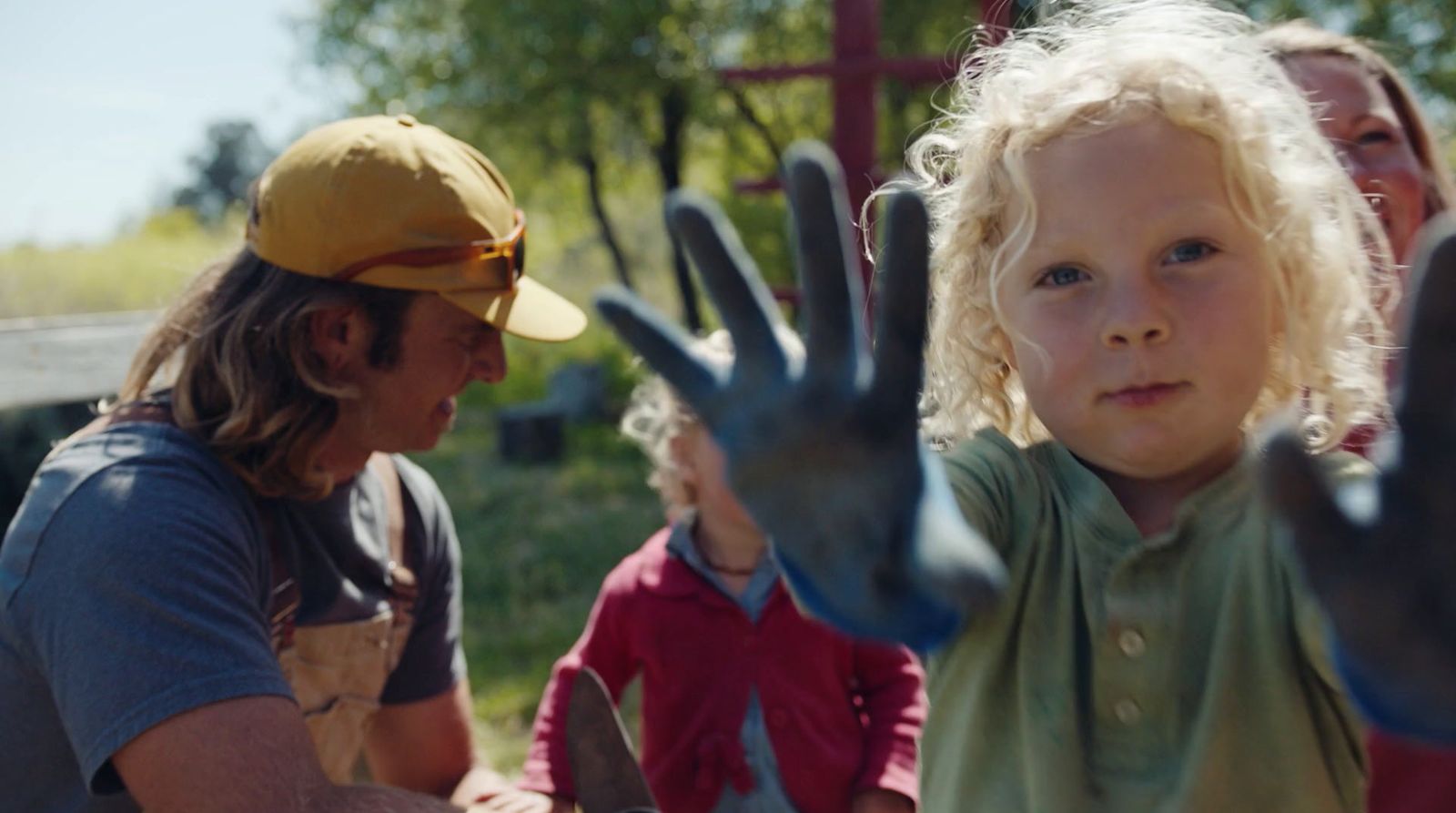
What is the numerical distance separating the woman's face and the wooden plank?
221cm

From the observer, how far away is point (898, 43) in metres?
10.0

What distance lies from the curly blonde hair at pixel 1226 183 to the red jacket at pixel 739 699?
0.90 m

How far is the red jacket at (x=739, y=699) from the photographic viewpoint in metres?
2.25

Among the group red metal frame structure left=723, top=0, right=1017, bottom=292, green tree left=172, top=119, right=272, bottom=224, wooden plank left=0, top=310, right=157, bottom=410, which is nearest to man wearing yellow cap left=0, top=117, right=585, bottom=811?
wooden plank left=0, top=310, right=157, bottom=410

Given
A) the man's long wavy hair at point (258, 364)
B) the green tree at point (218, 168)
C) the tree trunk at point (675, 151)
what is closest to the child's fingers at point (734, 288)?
the man's long wavy hair at point (258, 364)

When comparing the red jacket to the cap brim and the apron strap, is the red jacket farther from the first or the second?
the cap brim

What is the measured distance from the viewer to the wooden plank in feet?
8.79

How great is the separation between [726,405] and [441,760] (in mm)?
1617

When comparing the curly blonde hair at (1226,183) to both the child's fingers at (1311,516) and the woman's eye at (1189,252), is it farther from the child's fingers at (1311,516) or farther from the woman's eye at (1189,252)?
the child's fingers at (1311,516)

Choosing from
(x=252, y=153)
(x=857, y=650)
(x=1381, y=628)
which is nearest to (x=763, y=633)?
(x=857, y=650)

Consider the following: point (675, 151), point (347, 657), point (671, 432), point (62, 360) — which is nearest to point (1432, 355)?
point (347, 657)

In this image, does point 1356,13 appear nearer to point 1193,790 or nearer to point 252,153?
point 1193,790

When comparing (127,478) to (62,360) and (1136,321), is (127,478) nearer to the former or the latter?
(62,360)

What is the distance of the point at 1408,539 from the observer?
2.73ft
